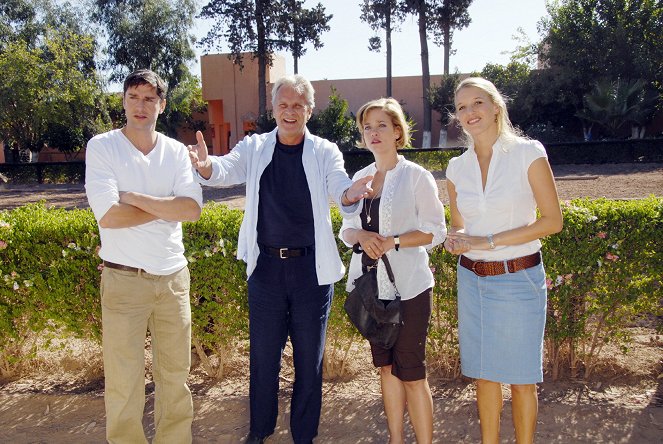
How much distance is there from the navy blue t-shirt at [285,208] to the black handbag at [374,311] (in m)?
0.35

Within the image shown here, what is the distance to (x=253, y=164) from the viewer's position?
308 cm

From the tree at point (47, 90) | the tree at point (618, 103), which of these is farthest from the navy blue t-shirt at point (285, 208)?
the tree at point (618, 103)

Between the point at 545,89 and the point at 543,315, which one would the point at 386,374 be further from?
the point at 545,89

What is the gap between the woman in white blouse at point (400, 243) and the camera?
290 cm

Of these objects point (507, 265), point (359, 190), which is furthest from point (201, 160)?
point (507, 265)

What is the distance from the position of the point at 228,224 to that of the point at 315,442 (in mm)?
1429

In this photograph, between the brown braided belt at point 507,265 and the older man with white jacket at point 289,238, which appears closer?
the brown braided belt at point 507,265

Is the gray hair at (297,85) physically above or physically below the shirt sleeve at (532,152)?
above

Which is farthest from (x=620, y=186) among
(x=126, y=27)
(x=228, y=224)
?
(x=126, y=27)

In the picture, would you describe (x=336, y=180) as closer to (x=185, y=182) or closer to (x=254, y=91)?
(x=185, y=182)

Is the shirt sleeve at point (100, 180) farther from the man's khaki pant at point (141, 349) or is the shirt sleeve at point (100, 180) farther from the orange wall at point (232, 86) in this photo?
the orange wall at point (232, 86)

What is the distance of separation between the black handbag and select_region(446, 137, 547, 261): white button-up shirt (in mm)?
440

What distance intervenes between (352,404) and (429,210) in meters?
1.49

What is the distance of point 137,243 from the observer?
2891 mm
